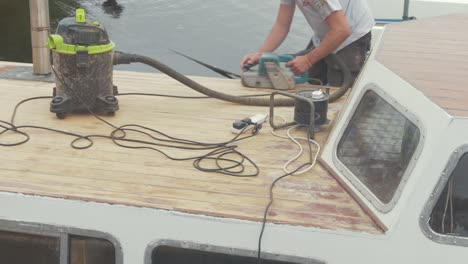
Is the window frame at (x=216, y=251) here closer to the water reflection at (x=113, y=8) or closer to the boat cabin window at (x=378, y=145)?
the boat cabin window at (x=378, y=145)

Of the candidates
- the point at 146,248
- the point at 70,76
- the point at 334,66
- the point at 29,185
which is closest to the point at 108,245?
the point at 146,248

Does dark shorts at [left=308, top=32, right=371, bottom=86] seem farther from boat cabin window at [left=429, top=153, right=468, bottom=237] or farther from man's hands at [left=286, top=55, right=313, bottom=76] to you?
boat cabin window at [left=429, top=153, right=468, bottom=237]

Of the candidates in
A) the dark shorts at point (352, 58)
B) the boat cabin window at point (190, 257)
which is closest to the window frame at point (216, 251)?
the boat cabin window at point (190, 257)

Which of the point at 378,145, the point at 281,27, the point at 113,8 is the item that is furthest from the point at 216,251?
the point at 113,8

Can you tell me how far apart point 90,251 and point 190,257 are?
1.49 ft

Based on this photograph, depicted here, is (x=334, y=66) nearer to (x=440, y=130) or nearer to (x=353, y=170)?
(x=353, y=170)

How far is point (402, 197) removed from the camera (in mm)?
2674

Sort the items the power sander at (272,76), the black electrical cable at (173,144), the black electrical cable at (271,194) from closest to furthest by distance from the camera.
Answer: the black electrical cable at (271,194)
the black electrical cable at (173,144)
the power sander at (272,76)

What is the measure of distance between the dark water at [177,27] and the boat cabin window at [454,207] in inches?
382

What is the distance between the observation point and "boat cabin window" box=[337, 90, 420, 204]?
282 cm

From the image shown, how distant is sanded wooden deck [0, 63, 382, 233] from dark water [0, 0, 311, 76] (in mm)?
8207

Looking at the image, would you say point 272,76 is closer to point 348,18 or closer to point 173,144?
point 348,18

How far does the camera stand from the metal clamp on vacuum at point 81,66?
12.7ft

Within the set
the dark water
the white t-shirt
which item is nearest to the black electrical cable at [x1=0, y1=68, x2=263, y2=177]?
Result: the white t-shirt
